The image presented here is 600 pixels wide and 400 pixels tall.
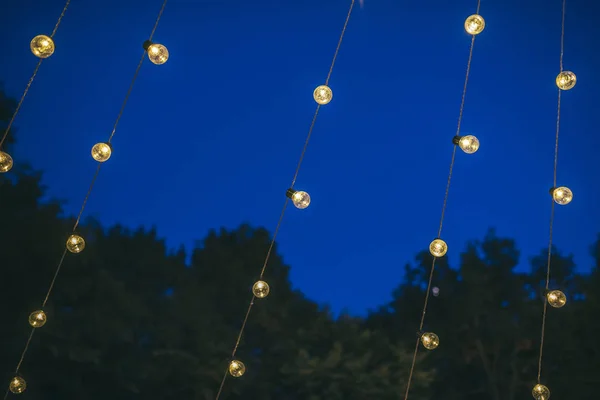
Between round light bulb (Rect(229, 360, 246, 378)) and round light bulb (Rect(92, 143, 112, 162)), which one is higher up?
round light bulb (Rect(92, 143, 112, 162))

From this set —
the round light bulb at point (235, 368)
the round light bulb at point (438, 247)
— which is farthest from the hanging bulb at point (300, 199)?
the round light bulb at point (235, 368)

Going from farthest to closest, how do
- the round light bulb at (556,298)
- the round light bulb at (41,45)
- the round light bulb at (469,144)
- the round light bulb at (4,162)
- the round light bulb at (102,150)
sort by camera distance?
1. the round light bulb at (556,298)
2. the round light bulb at (469,144)
3. the round light bulb at (102,150)
4. the round light bulb at (4,162)
5. the round light bulb at (41,45)

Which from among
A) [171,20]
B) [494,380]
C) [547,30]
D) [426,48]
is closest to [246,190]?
[171,20]

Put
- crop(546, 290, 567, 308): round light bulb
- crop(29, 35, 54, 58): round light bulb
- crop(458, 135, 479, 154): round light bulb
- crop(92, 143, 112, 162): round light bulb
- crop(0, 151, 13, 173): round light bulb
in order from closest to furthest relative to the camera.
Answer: crop(29, 35, 54, 58): round light bulb → crop(0, 151, 13, 173): round light bulb → crop(92, 143, 112, 162): round light bulb → crop(458, 135, 479, 154): round light bulb → crop(546, 290, 567, 308): round light bulb

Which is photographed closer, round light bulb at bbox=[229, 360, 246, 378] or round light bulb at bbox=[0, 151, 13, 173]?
A: round light bulb at bbox=[0, 151, 13, 173]

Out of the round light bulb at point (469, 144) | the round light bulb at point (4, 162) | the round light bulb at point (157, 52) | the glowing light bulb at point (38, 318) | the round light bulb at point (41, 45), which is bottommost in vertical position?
the glowing light bulb at point (38, 318)

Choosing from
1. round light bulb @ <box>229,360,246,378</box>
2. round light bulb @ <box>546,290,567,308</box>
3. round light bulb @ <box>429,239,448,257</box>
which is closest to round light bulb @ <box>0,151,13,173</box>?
round light bulb @ <box>229,360,246,378</box>

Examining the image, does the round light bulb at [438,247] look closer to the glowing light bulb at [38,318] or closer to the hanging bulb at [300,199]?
the hanging bulb at [300,199]

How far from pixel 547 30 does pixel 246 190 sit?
59.9ft

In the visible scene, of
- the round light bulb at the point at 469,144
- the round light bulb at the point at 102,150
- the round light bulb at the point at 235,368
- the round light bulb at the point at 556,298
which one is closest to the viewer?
the round light bulb at the point at 102,150

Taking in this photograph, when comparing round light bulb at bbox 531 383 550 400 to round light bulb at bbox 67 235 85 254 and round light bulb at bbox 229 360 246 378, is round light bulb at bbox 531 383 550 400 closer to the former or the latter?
round light bulb at bbox 229 360 246 378

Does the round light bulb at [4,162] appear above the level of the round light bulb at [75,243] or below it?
above

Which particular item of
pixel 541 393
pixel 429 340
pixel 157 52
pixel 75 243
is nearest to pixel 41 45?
pixel 157 52

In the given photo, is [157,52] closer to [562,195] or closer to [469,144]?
[469,144]
